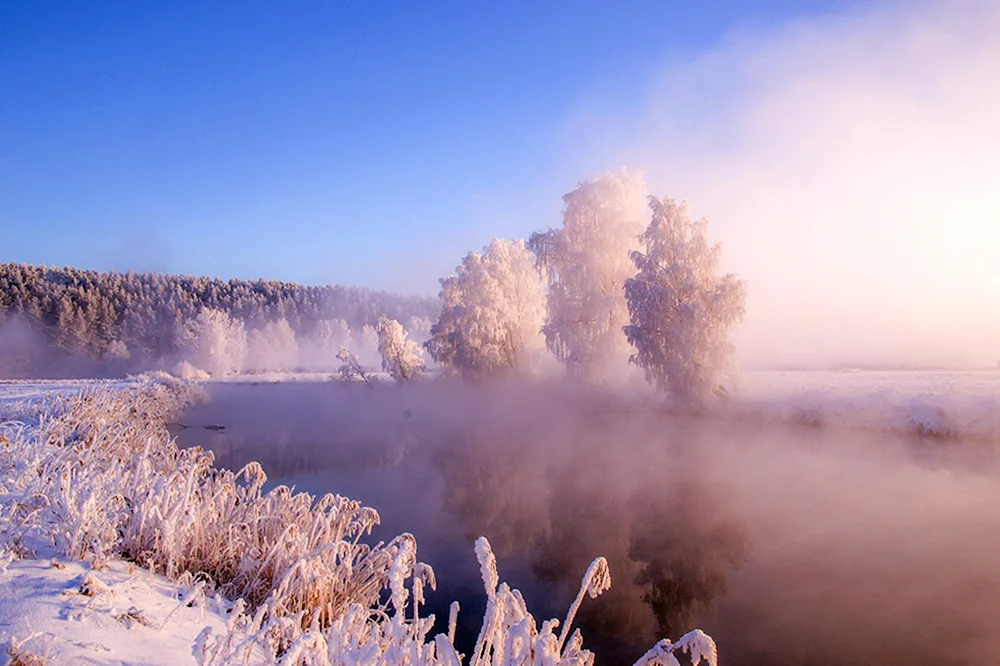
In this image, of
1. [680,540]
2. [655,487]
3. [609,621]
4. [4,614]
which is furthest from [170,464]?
[655,487]

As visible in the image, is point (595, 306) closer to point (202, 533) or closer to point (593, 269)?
point (593, 269)

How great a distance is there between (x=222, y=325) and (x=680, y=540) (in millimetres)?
76410

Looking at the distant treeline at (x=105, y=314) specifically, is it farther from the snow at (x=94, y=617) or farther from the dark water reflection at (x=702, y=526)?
the snow at (x=94, y=617)

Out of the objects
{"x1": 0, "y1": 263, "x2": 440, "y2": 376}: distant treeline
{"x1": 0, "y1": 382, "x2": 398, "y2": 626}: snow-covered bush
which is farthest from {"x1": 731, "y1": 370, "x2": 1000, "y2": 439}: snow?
{"x1": 0, "y1": 263, "x2": 440, "y2": 376}: distant treeline

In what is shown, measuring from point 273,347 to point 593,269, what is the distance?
72.6 metres

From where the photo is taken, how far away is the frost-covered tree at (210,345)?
239 feet

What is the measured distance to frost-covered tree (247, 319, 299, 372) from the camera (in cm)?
8775

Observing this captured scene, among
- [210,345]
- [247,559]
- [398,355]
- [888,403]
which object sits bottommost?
[210,345]

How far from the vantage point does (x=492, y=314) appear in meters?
34.2

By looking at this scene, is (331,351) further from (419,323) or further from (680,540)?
(680,540)

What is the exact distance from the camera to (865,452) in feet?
63.2

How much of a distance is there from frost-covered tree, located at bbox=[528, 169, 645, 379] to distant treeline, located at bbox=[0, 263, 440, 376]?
64833mm

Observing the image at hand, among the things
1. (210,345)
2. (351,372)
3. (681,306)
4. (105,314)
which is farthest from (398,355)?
(105,314)

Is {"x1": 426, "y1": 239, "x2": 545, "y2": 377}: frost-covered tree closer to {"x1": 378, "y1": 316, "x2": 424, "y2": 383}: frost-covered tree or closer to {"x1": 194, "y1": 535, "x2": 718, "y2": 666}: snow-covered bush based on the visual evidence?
{"x1": 378, "y1": 316, "x2": 424, "y2": 383}: frost-covered tree
